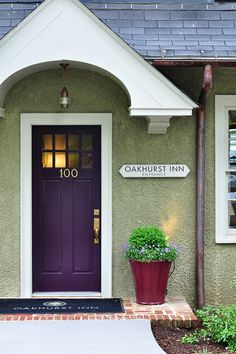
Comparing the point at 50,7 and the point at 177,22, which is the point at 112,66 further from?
the point at 177,22

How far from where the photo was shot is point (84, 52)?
259 inches

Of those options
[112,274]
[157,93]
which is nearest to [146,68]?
[157,93]

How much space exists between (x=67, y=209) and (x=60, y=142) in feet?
3.13

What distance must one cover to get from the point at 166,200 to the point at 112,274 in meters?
1.27

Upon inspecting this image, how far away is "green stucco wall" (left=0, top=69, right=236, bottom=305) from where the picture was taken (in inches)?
291

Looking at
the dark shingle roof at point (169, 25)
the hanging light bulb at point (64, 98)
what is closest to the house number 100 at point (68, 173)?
the hanging light bulb at point (64, 98)

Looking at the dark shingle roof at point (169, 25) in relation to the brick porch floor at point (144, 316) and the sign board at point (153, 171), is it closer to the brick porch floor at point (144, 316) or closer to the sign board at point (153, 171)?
the sign board at point (153, 171)

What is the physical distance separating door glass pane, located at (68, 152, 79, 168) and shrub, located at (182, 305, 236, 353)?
2.66m

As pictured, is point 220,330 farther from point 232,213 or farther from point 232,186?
point 232,186

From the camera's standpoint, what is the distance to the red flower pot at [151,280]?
22.4 ft

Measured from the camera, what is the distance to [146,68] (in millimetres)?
6598

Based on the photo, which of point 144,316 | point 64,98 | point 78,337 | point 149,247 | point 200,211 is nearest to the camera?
point 78,337

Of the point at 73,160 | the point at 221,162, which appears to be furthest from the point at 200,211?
the point at 73,160

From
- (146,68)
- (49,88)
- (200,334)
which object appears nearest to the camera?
(200,334)
